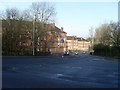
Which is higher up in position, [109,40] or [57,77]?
[109,40]

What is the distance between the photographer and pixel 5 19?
70.2m

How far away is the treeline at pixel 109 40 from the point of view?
7781 centimetres

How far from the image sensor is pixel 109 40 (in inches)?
3337

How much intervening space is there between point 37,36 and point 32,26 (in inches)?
112

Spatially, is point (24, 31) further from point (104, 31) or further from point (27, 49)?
point (104, 31)

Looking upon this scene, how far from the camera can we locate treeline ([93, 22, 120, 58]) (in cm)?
7781

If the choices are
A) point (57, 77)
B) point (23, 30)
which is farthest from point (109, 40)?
point (57, 77)

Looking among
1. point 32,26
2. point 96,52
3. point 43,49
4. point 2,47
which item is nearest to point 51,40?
point 43,49

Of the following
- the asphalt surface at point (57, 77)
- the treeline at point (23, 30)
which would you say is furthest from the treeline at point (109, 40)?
the asphalt surface at point (57, 77)

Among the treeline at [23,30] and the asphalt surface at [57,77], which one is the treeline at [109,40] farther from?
the asphalt surface at [57,77]

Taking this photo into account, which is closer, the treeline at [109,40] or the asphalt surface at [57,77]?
the asphalt surface at [57,77]

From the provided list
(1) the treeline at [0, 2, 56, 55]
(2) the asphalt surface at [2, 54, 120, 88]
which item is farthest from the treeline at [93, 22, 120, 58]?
(2) the asphalt surface at [2, 54, 120, 88]

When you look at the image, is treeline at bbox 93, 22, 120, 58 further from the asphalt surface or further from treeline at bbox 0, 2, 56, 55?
the asphalt surface

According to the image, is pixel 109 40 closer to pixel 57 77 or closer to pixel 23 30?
pixel 23 30
